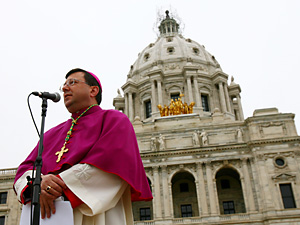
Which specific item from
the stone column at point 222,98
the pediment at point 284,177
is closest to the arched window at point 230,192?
the pediment at point 284,177

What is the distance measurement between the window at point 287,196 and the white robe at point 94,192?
101 ft

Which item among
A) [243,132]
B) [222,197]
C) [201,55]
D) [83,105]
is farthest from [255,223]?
[201,55]

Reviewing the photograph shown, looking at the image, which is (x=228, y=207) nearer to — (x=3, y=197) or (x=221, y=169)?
(x=221, y=169)

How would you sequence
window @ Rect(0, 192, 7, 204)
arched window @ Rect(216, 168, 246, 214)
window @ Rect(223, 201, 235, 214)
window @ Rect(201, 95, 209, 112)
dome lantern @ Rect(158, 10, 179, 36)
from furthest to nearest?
1. dome lantern @ Rect(158, 10, 179, 36)
2. window @ Rect(201, 95, 209, 112)
3. window @ Rect(0, 192, 7, 204)
4. arched window @ Rect(216, 168, 246, 214)
5. window @ Rect(223, 201, 235, 214)

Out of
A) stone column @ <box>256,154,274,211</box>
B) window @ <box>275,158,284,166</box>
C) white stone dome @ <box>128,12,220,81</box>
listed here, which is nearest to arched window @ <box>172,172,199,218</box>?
stone column @ <box>256,154,274,211</box>

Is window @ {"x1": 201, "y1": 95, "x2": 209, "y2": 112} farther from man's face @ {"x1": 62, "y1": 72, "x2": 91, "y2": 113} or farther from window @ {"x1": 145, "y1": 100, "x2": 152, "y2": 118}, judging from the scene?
man's face @ {"x1": 62, "y1": 72, "x2": 91, "y2": 113}

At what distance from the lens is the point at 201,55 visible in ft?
200

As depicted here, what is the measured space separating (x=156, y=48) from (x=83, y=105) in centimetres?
5790

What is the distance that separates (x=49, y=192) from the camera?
12.1 feet

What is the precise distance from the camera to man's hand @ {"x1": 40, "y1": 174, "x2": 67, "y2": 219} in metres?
3.67

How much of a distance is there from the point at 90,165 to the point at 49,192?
55 cm

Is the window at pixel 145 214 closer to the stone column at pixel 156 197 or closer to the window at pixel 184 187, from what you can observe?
the stone column at pixel 156 197

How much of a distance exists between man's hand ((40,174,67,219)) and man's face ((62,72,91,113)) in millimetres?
1296

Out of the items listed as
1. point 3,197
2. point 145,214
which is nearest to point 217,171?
point 145,214
